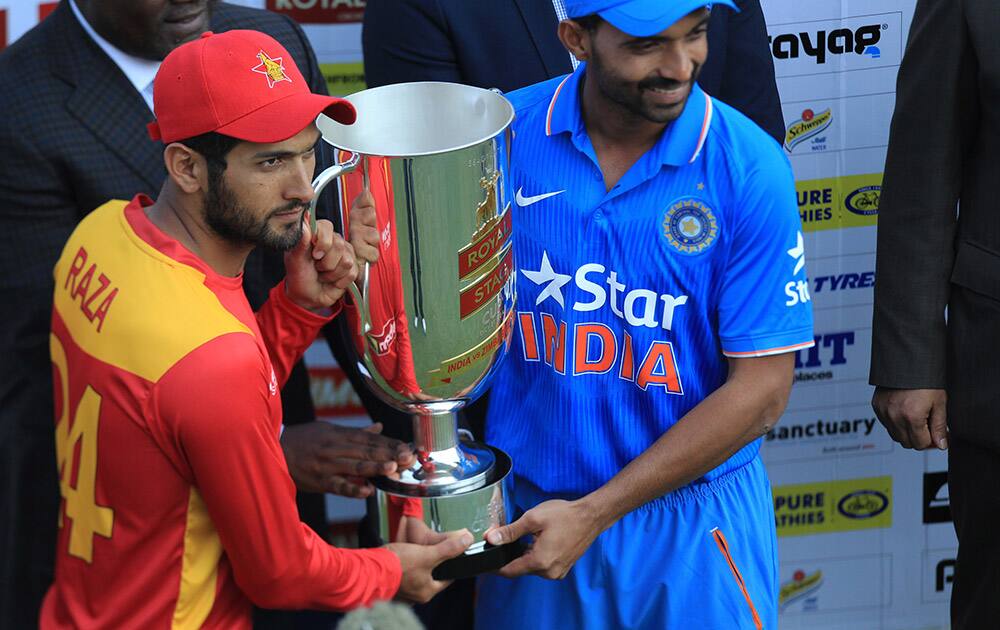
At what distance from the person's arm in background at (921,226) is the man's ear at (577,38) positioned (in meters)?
Answer: 0.76

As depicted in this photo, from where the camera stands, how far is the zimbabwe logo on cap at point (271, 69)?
2.01 metres

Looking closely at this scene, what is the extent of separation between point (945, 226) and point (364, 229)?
4.00ft

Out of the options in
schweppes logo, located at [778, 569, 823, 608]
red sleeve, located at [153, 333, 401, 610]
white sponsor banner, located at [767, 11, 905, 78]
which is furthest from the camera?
schweppes logo, located at [778, 569, 823, 608]

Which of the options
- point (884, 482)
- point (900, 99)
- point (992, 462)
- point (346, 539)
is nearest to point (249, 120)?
point (900, 99)

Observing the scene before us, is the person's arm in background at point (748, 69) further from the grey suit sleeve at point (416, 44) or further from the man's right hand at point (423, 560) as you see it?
the man's right hand at point (423, 560)

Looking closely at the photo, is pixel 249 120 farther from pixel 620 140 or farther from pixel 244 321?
pixel 620 140

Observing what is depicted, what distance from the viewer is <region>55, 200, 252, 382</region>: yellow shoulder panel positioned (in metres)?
1.89

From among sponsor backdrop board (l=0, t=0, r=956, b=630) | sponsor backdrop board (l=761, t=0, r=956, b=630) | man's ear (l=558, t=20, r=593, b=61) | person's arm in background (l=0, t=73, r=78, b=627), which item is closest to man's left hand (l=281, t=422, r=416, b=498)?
person's arm in background (l=0, t=73, r=78, b=627)

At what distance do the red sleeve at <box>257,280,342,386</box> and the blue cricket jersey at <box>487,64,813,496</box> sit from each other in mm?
354

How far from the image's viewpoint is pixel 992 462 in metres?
2.61

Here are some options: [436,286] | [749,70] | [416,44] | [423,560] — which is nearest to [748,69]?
[749,70]

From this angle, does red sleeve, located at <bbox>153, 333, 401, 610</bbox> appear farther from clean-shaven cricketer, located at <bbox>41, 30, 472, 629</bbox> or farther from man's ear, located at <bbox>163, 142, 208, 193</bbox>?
man's ear, located at <bbox>163, 142, 208, 193</bbox>

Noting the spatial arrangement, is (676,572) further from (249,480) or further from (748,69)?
(748,69)

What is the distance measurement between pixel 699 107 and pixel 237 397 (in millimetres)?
901
